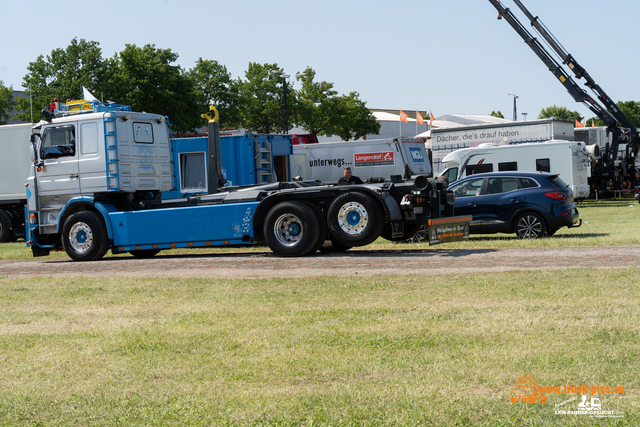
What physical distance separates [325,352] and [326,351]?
0.11 feet

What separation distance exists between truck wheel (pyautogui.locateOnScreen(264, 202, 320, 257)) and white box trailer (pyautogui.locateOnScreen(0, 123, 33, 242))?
10924mm

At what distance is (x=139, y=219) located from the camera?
47.5 ft

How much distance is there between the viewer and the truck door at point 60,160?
47.9 feet

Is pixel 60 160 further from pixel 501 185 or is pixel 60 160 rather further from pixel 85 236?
pixel 501 185

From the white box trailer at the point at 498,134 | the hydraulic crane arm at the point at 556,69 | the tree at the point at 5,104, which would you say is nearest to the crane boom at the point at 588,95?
the hydraulic crane arm at the point at 556,69

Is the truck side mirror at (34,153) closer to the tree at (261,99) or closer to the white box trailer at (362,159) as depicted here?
the white box trailer at (362,159)

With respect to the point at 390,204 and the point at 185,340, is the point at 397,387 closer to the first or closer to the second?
the point at 185,340

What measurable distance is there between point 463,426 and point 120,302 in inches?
229

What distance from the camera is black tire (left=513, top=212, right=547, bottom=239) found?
15.4 meters

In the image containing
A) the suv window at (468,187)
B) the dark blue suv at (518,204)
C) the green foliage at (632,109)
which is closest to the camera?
the dark blue suv at (518,204)

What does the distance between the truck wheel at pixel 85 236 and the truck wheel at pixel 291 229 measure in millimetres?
3554

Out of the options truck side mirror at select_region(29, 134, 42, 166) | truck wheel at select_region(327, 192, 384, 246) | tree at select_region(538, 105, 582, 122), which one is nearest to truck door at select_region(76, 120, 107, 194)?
truck side mirror at select_region(29, 134, 42, 166)

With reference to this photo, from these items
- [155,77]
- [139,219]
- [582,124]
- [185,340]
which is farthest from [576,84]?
[185,340]

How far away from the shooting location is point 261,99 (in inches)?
2178
